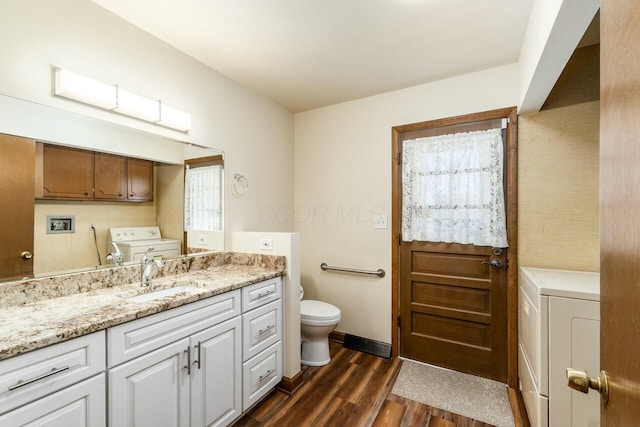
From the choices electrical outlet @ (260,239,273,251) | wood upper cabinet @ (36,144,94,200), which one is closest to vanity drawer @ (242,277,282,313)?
electrical outlet @ (260,239,273,251)

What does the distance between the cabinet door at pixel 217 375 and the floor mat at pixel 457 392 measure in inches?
45.0

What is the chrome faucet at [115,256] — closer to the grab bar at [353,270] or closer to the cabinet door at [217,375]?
the cabinet door at [217,375]

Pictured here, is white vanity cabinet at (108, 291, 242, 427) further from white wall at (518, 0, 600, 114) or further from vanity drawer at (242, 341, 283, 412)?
white wall at (518, 0, 600, 114)

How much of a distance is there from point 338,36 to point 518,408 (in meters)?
Answer: 2.69

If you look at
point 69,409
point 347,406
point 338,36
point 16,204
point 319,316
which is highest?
point 338,36

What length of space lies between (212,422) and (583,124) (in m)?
2.90

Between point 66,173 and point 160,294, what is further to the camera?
point 160,294

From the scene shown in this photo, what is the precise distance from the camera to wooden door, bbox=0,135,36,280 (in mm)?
1320

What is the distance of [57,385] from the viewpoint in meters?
1.02

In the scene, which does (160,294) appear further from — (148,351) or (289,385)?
(289,385)

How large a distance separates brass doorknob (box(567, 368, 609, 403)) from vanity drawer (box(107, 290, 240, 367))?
147 cm

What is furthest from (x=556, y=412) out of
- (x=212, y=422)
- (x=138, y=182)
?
(x=138, y=182)

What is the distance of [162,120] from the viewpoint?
190 cm

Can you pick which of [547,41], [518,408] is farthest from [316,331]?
[547,41]
